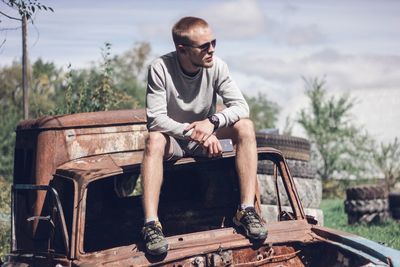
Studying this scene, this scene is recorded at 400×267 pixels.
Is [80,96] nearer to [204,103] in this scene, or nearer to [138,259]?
[204,103]

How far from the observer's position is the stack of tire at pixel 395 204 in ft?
41.9

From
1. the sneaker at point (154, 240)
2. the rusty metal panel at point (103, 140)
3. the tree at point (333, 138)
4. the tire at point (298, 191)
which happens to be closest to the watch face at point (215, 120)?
the sneaker at point (154, 240)

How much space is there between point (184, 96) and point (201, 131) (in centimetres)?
42

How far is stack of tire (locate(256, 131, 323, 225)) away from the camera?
10477 mm

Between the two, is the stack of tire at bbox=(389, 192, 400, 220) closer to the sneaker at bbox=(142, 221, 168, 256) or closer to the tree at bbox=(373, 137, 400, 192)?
the tree at bbox=(373, 137, 400, 192)

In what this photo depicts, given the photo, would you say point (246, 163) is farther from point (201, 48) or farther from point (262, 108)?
point (262, 108)

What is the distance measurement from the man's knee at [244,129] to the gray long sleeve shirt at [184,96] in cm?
5

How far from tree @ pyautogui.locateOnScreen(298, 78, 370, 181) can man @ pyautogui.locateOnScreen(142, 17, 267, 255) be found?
14.7 metres

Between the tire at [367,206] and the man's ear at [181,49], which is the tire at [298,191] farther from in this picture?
the man's ear at [181,49]

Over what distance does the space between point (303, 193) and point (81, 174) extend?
555 centimetres

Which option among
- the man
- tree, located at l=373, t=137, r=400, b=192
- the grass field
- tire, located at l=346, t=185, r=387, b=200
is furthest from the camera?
tree, located at l=373, t=137, r=400, b=192

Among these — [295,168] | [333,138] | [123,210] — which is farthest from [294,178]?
[333,138]

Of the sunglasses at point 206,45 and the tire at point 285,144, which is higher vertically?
the sunglasses at point 206,45

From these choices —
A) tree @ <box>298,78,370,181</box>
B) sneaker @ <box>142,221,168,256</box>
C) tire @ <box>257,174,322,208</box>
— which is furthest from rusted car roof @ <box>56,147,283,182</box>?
tree @ <box>298,78,370,181</box>
